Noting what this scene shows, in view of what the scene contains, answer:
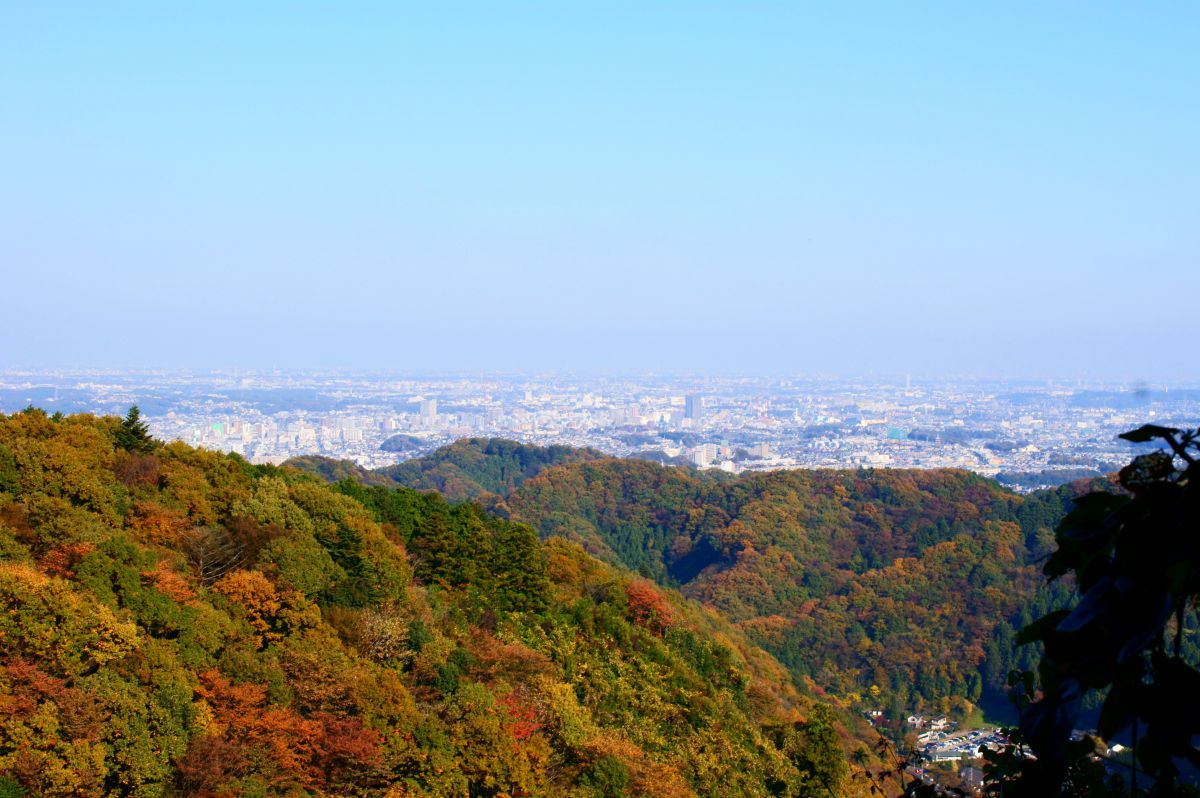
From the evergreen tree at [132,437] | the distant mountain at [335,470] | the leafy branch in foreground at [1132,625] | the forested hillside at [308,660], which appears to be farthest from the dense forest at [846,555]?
the leafy branch in foreground at [1132,625]

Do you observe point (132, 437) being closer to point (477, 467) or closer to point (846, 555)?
point (846, 555)

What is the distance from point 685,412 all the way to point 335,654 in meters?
121

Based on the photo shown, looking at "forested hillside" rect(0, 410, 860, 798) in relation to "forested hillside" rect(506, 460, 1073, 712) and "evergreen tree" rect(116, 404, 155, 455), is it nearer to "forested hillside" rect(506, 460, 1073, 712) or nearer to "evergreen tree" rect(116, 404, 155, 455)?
"evergreen tree" rect(116, 404, 155, 455)

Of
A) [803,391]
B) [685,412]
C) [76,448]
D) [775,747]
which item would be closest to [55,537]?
[76,448]

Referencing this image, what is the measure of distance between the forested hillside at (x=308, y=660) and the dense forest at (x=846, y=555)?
15.8m

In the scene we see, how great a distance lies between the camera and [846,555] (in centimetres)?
4722

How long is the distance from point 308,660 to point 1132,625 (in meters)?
12.0

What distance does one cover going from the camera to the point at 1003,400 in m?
129

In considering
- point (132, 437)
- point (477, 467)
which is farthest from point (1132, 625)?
point (477, 467)

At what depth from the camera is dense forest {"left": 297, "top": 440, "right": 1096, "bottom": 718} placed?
36.0 metres

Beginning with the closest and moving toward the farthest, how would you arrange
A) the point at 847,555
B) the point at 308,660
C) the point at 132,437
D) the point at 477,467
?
the point at 308,660 < the point at 132,437 < the point at 847,555 < the point at 477,467

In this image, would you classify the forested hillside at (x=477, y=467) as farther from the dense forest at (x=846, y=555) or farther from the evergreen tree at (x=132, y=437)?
the evergreen tree at (x=132, y=437)

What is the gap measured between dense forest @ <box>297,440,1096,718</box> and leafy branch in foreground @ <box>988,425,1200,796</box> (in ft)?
101

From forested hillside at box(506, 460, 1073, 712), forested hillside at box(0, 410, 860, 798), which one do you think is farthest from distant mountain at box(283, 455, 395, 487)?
forested hillside at box(0, 410, 860, 798)
